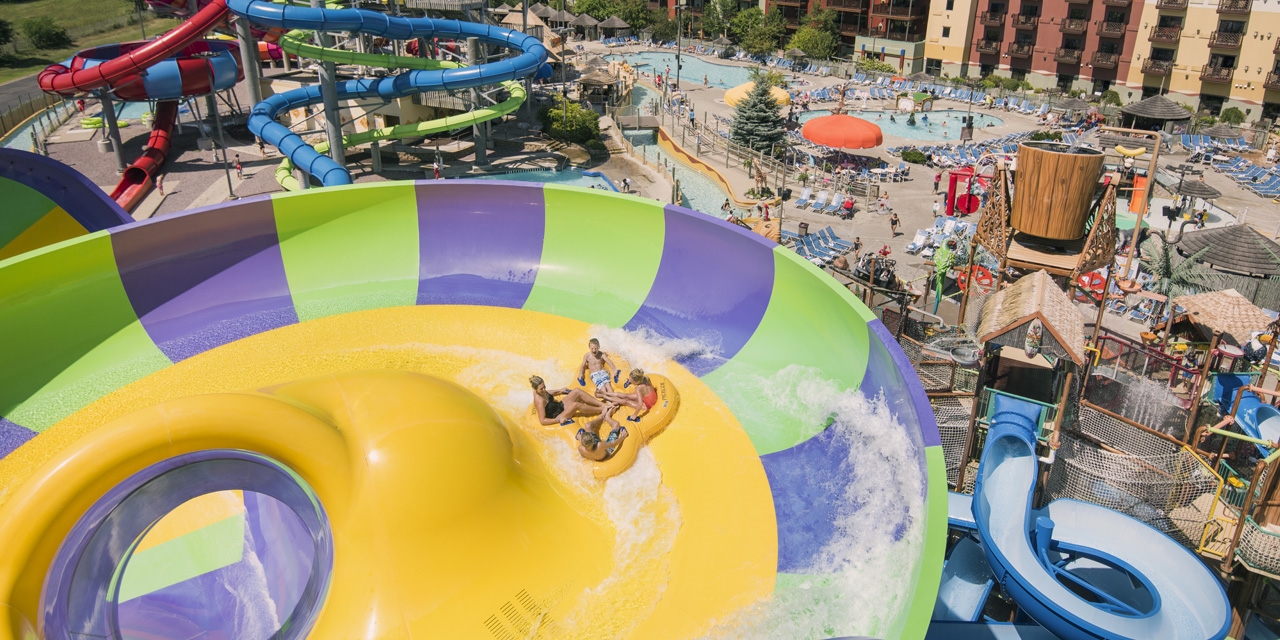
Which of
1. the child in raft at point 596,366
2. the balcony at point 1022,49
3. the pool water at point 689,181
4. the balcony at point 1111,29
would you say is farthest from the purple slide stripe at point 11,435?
the balcony at point 1022,49

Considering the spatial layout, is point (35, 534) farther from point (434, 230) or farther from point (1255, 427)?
point (1255, 427)

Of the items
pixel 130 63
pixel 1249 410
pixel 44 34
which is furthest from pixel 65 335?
pixel 44 34

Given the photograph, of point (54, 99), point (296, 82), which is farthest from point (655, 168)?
point (54, 99)

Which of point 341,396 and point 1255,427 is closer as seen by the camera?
point 341,396

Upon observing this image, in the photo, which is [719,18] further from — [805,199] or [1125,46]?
[805,199]

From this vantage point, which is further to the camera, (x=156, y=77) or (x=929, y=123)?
(x=929, y=123)

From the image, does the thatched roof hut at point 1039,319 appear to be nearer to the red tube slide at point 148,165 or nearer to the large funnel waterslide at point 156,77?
the red tube slide at point 148,165
